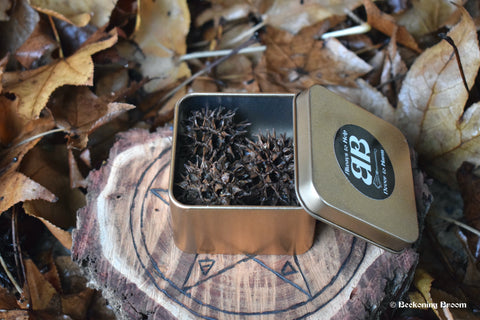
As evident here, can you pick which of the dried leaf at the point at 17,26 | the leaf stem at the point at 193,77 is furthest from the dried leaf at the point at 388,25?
the dried leaf at the point at 17,26

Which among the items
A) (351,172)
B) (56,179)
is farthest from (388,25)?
(56,179)

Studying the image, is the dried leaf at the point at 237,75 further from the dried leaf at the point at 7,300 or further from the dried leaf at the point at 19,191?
the dried leaf at the point at 7,300

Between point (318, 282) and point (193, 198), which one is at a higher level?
point (193, 198)

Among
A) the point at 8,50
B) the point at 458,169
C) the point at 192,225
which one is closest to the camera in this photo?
the point at 192,225

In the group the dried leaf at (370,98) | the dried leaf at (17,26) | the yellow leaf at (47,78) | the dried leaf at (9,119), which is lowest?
the dried leaf at (370,98)

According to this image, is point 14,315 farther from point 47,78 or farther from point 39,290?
point 47,78

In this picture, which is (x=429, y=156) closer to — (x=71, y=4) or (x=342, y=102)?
(x=342, y=102)

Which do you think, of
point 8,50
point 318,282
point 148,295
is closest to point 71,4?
point 8,50
